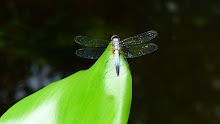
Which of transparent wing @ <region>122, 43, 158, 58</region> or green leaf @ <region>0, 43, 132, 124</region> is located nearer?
green leaf @ <region>0, 43, 132, 124</region>

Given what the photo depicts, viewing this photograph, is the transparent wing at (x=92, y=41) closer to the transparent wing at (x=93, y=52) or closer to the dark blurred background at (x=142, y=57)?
the transparent wing at (x=93, y=52)

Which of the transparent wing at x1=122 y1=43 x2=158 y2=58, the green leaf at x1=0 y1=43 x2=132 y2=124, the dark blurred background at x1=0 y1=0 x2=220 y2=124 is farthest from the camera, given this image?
the dark blurred background at x1=0 y1=0 x2=220 y2=124

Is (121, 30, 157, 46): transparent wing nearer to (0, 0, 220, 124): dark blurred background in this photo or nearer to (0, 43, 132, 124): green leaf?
(0, 43, 132, 124): green leaf

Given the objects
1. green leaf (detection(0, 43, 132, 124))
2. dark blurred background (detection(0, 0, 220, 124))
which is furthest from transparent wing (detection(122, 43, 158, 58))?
dark blurred background (detection(0, 0, 220, 124))

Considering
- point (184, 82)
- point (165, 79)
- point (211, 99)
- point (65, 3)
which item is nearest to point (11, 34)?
point (65, 3)

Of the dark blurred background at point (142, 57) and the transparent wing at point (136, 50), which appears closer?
the transparent wing at point (136, 50)

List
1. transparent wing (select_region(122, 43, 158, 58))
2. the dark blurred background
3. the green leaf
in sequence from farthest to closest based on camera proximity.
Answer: the dark blurred background
transparent wing (select_region(122, 43, 158, 58))
the green leaf

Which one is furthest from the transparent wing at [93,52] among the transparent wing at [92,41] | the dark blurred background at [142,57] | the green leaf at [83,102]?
the dark blurred background at [142,57]
